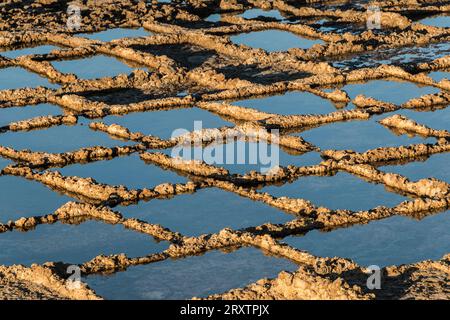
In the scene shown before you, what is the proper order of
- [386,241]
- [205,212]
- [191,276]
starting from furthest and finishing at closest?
1. [205,212]
2. [386,241]
3. [191,276]

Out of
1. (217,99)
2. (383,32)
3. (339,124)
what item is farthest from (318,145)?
(383,32)

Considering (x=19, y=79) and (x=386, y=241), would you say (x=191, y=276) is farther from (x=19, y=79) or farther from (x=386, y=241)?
(x=19, y=79)

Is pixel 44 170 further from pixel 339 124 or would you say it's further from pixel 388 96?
pixel 388 96

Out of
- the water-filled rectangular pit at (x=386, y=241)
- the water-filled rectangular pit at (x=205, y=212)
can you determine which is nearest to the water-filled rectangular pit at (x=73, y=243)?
the water-filled rectangular pit at (x=205, y=212)

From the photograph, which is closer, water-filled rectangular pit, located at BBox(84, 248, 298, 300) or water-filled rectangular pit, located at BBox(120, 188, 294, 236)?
water-filled rectangular pit, located at BBox(84, 248, 298, 300)

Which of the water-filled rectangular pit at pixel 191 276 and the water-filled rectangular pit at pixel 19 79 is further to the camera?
the water-filled rectangular pit at pixel 19 79

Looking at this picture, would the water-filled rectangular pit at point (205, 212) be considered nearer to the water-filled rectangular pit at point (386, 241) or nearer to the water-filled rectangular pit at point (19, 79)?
the water-filled rectangular pit at point (386, 241)

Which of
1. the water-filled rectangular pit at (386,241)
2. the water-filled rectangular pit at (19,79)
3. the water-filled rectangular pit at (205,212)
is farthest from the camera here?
the water-filled rectangular pit at (19,79)

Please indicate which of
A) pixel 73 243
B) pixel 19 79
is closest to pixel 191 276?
pixel 73 243

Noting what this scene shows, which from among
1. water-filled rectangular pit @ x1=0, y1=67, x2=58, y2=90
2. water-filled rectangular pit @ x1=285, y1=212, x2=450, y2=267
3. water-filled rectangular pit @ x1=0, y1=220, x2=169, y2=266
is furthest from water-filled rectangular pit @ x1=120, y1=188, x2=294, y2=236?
water-filled rectangular pit @ x1=0, y1=67, x2=58, y2=90

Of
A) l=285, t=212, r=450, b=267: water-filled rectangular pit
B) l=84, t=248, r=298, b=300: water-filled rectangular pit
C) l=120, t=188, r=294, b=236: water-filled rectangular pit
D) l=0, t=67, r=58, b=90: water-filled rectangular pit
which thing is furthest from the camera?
l=0, t=67, r=58, b=90: water-filled rectangular pit

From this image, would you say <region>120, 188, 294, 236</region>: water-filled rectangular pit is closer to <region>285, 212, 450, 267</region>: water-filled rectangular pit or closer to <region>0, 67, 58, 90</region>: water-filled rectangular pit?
<region>285, 212, 450, 267</region>: water-filled rectangular pit
